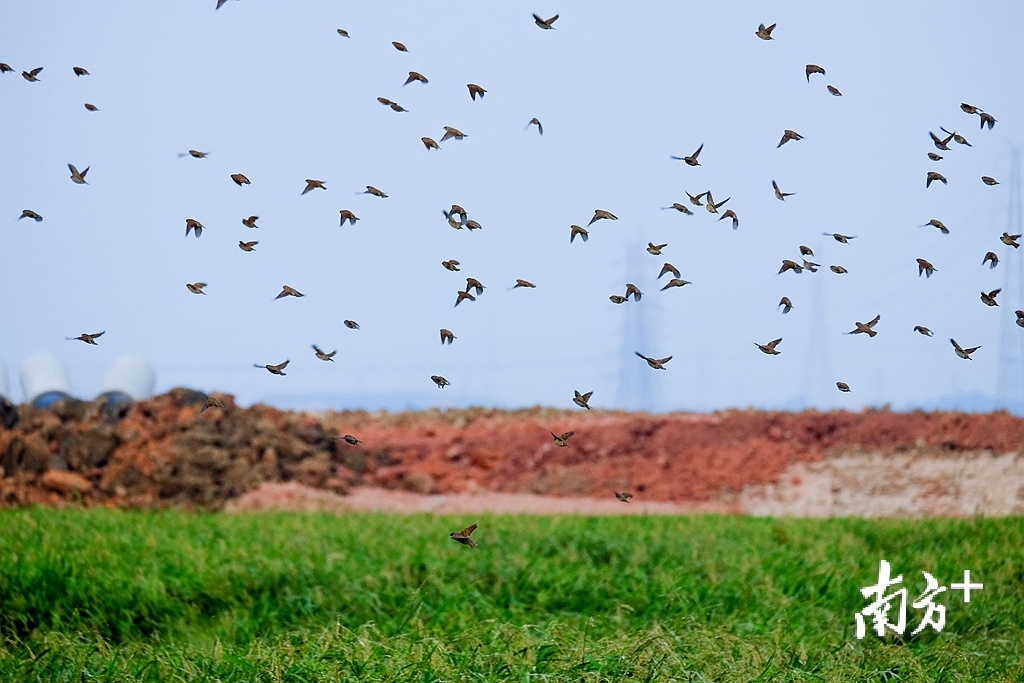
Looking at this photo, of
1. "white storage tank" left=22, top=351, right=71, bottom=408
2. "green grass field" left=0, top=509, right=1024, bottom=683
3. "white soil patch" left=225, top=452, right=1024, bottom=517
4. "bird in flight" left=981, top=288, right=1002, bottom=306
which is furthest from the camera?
"white storage tank" left=22, top=351, right=71, bottom=408

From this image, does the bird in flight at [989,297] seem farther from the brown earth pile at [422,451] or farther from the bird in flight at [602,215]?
the brown earth pile at [422,451]

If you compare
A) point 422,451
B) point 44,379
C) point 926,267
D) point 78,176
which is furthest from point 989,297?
point 44,379

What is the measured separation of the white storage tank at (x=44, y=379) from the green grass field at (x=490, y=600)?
19.9 feet

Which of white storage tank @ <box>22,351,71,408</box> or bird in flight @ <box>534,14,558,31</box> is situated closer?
bird in flight @ <box>534,14,558,31</box>

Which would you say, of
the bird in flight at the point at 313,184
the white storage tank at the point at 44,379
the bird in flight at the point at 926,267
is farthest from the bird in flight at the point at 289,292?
the white storage tank at the point at 44,379

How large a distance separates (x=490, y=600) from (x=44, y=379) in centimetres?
1132

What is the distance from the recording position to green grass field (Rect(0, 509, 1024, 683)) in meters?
4.29

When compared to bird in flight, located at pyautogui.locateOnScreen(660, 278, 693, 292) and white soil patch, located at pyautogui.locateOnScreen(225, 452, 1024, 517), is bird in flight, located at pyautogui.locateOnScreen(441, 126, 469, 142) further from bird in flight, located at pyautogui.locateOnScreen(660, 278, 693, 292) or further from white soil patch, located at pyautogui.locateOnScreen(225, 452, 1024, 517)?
white soil patch, located at pyautogui.locateOnScreen(225, 452, 1024, 517)

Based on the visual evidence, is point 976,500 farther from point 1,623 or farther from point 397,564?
point 1,623

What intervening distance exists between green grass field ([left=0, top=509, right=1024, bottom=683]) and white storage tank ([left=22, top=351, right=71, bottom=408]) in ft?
19.9

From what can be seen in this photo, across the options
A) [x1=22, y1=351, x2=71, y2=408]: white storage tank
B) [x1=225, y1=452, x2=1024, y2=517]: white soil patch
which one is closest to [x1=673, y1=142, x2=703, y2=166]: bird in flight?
[x1=225, y1=452, x2=1024, y2=517]: white soil patch

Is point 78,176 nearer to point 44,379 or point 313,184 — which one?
point 313,184

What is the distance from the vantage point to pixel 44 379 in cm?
1550

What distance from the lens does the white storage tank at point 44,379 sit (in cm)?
1522
